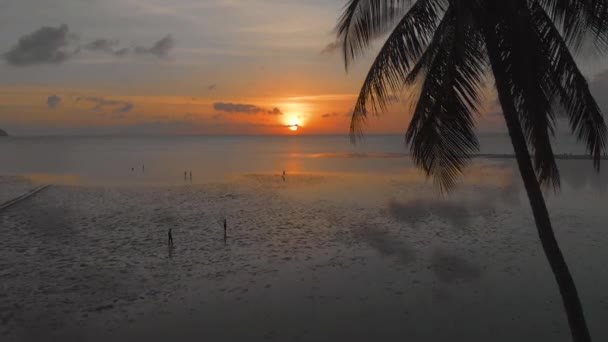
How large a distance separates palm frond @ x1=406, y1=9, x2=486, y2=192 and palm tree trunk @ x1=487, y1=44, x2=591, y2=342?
0.38 m

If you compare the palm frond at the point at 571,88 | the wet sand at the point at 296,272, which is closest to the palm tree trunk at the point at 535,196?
the palm frond at the point at 571,88

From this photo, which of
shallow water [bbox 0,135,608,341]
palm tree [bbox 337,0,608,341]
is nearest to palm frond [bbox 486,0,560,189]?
palm tree [bbox 337,0,608,341]

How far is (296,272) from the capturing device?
16.4 m

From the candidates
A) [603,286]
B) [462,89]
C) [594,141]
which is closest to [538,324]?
[603,286]

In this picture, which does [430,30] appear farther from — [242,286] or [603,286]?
[603,286]

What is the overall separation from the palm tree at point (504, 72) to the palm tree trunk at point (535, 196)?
1 centimetres

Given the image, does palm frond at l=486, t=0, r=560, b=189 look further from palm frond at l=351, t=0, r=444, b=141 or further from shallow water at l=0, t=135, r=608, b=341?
shallow water at l=0, t=135, r=608, b=341

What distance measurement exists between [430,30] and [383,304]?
878cm

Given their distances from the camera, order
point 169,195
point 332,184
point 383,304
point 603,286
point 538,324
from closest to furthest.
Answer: point 538,324 < point 383,304 < point 603,286 < point 169,195 < point 332,184

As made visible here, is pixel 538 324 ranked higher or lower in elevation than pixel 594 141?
lower

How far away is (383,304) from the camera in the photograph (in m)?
13.4

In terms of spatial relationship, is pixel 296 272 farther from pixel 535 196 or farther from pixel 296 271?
pixel 535 196

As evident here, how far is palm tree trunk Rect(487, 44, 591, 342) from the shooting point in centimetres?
642

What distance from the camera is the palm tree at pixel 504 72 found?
6.32 meters
